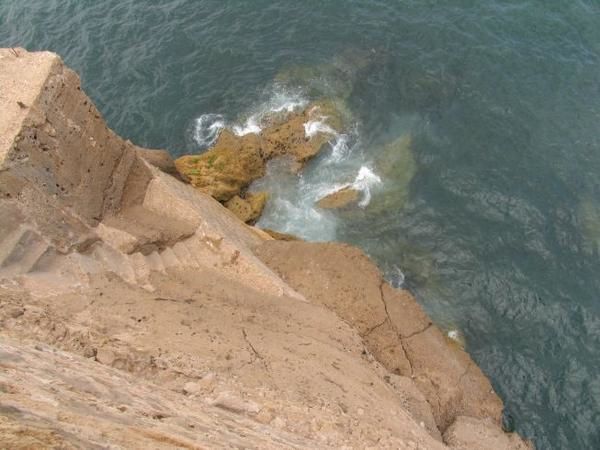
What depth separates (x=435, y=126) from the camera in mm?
23250

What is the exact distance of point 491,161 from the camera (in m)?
21.9

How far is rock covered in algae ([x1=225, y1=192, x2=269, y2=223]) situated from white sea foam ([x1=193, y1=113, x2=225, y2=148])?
3.70m

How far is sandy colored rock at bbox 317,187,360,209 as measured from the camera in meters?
21.1

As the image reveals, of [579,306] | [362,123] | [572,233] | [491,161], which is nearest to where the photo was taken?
[579,306]

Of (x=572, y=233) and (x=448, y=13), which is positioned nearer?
(x=572, y=233)

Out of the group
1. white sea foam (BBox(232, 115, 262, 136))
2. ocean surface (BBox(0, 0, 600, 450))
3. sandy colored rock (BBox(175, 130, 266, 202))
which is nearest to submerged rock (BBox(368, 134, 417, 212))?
ocean surface (BBox(0, 0, 600, 450))

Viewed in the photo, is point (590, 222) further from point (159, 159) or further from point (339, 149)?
point (159, 159)

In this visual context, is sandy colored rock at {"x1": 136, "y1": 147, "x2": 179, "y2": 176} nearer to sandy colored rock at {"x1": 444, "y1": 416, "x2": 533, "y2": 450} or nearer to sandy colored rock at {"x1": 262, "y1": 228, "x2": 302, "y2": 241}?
sandy colored rock at {"x1": 262, "y1": 228, "x2": 302, "y2": 241}

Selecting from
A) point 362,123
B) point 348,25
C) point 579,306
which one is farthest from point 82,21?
point 579,306

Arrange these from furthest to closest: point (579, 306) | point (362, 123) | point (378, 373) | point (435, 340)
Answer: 1. point (362, 123)
2. point (579, 306)
3. point (435, 340)
4. point (378, 373)

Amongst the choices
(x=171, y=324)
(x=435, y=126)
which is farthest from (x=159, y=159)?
(x=435, y=126)

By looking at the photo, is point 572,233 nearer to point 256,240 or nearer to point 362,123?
point 362,123

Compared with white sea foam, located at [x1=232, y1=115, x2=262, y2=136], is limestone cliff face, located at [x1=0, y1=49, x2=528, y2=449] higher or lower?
higher

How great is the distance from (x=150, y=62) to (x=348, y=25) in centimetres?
946
